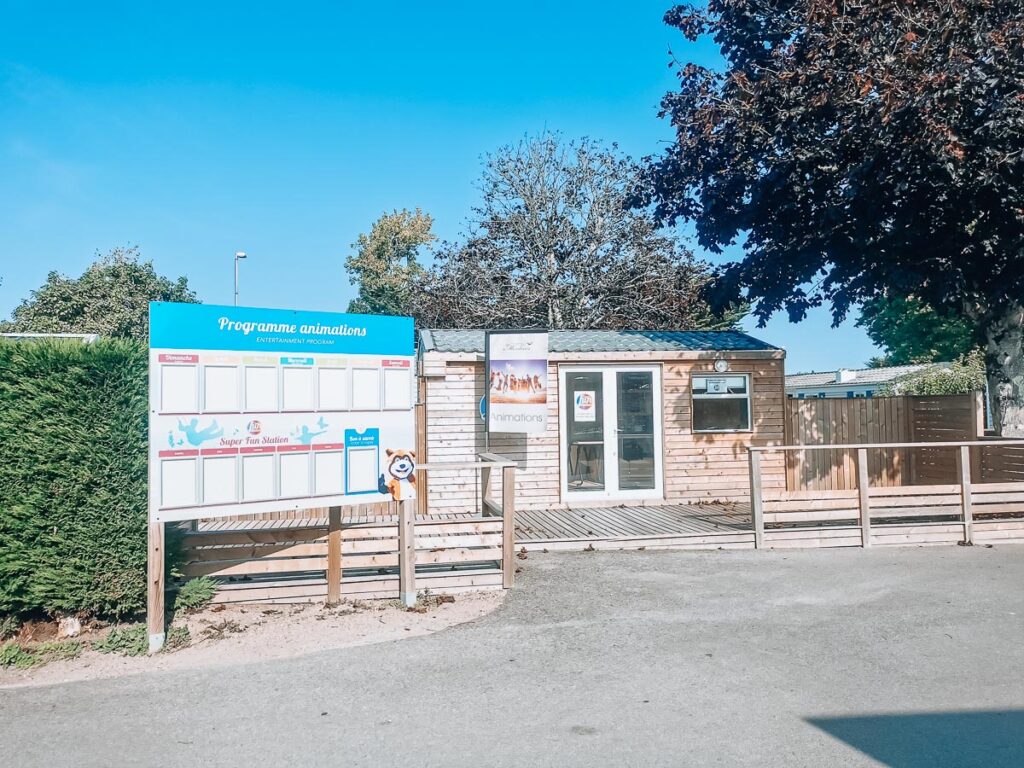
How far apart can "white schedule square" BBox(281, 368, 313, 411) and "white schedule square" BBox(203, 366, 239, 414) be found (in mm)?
384

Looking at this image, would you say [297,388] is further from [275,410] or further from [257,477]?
[257,477]

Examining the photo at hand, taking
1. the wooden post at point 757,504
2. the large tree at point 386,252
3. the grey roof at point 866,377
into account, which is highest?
the large tree at point 386,252

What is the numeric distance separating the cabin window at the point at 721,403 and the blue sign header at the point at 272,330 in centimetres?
636

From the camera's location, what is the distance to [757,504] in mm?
8328

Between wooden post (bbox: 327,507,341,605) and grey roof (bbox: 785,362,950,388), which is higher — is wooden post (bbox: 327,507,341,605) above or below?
below

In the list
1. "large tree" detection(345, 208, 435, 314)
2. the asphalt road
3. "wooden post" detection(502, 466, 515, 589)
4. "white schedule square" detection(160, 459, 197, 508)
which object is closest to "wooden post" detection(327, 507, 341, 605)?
the asphalt road

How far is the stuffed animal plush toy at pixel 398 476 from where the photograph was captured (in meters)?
6.14

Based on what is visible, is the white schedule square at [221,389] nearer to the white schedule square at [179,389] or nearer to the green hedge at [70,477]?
the white schedule square at [179,389]

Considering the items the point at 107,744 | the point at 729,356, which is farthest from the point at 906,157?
the point at 107,744

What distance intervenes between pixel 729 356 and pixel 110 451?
8860 mm

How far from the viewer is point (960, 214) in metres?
9.95

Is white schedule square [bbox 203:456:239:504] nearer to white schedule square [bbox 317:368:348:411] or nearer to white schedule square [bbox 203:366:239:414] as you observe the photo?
white schedule square [bbox 203:366:239:414]

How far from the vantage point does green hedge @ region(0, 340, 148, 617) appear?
5031 mm

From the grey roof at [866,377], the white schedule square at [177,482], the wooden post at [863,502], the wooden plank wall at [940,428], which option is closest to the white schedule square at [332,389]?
the white schedule square at [177,482]
